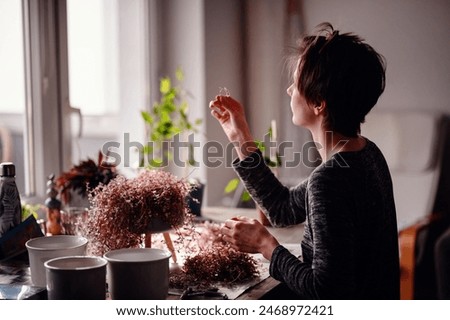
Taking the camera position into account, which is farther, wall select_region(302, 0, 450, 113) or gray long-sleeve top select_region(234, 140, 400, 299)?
wall select_region(302, 0, 450, 113)

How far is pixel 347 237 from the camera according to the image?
0.96 meters

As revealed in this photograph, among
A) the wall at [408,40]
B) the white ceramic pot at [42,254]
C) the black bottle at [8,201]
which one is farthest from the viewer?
the wall at [408,40]

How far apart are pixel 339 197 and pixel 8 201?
64 cm

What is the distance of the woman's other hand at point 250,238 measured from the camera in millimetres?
1074

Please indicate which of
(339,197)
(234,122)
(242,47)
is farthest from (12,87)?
(339,197)

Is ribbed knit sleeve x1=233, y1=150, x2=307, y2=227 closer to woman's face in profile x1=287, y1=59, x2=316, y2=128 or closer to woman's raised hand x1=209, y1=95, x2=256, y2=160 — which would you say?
woman's raised hand x1=209, y1=95, x2=256, y2=160

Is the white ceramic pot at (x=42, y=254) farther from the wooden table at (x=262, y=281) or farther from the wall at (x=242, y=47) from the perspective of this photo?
A: the wall at (x=242, y=47)

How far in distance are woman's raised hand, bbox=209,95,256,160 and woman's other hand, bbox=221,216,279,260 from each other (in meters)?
0.22

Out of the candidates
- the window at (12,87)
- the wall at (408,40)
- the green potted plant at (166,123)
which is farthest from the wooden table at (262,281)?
the wall at (408,40)

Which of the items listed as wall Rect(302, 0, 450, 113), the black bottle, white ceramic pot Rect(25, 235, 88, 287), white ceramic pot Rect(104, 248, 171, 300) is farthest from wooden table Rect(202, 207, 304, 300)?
wall Rect(302, 0, 450, 113)

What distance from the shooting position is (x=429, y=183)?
2.28 metres

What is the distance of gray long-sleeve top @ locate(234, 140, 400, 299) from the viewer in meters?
0.96
